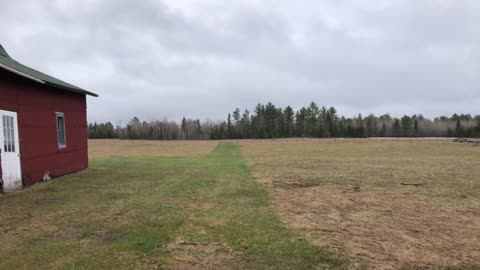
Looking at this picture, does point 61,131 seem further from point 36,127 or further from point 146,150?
point 146,150

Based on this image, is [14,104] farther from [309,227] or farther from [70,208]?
[309,227]

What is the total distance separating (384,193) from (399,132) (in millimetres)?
128318

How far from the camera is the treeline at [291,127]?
12656cm

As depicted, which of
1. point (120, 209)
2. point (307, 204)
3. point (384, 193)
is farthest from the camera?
point (384, 193)

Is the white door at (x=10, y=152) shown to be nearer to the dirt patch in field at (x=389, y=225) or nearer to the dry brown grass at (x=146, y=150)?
the dirt patch in field at (x=389, y=225)

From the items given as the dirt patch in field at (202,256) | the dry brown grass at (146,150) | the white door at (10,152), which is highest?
the white door at (10,152)

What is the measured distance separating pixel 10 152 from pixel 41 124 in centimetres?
264

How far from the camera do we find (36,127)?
14688mm

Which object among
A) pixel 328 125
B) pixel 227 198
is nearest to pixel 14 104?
pixel 227 198

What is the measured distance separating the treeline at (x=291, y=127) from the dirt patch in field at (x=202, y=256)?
385 ft

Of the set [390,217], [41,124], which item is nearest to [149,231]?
[390,217]

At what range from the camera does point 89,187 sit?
43.3 feet

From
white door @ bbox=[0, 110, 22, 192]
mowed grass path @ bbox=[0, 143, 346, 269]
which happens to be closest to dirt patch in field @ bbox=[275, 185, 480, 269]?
mowed grass path @ bbox=[0, 143, 346, 269]

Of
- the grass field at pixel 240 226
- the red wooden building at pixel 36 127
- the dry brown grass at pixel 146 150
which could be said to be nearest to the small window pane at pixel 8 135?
the red wooden building at pixel 36 127
